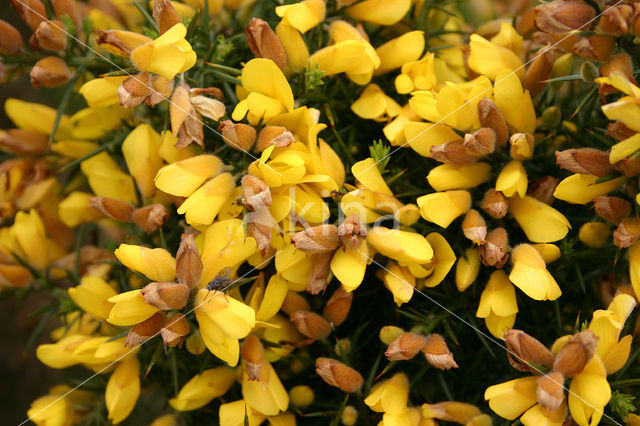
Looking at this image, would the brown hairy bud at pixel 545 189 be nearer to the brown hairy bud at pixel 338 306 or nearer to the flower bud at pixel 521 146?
the flower bud at pixel 521 146

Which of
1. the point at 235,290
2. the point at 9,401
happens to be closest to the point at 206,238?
the point at 235,290

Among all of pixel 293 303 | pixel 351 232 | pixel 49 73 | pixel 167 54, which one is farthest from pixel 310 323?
pixel 49 73

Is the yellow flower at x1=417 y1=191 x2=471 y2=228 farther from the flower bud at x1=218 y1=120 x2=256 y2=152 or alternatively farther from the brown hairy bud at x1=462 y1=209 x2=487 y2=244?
the flower bud at x1=218 y1=120 x2=256 y2=152

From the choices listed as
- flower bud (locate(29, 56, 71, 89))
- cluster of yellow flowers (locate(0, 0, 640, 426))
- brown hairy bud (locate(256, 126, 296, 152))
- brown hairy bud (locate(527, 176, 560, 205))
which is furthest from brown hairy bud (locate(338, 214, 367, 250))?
flower bud (locate(29, 56, 71, 89))

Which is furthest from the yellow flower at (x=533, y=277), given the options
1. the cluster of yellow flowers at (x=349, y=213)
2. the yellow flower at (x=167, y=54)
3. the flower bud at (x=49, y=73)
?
the flower bud at (x=49, y=73)

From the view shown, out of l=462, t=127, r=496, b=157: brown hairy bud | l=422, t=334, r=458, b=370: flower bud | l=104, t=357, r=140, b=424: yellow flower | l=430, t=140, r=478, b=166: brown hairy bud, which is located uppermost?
l=462, t=127, r=496, b=157: brown hairy bud

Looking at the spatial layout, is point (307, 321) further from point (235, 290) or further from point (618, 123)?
point (618, 123)
